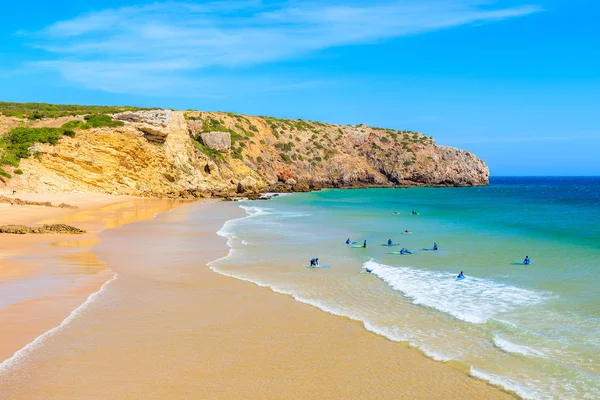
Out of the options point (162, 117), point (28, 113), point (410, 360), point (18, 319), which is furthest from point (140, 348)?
point (28, 113)

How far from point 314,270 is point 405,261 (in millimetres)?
3657

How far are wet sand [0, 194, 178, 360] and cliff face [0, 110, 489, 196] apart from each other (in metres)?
16.5

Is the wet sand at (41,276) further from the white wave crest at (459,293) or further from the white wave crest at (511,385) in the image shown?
the white wave crest at (459,293)

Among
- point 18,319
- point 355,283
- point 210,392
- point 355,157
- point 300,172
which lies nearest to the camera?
point 210,392

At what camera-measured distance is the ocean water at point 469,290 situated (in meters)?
7.18

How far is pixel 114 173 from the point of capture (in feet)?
145

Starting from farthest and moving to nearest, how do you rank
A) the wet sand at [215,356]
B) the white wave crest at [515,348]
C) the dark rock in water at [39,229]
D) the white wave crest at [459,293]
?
the dark rock in water at [39,229] → the white wave crest at [459,293] → the white wave crest at [515,348] → the wet sand at [215,356]

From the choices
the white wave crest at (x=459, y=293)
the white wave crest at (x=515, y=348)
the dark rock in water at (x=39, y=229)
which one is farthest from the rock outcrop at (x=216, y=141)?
the white wave crest at (x=515, y=348)

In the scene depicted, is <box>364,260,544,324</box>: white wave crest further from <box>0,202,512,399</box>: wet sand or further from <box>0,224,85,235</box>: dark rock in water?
<box>0,224,85,235</box>: dark rock in water

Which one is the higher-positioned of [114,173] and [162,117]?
[162,117]

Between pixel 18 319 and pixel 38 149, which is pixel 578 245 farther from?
pixel 38 149

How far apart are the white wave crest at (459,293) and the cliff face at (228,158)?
102ft

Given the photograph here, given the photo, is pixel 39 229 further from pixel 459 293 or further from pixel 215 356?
pixel 459 293

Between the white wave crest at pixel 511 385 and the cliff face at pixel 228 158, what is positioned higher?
the cliff face at pixel 228 158
